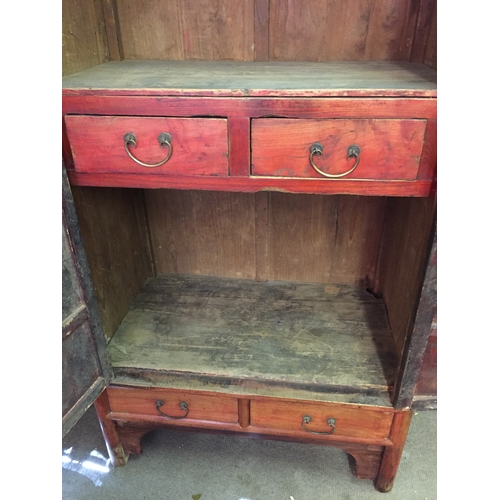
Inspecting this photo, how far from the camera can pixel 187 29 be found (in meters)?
1.14

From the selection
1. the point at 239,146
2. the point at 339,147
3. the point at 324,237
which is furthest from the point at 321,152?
the point at 324,237

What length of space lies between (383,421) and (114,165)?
0.96m

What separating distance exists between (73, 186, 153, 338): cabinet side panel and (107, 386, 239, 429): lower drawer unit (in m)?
0.20

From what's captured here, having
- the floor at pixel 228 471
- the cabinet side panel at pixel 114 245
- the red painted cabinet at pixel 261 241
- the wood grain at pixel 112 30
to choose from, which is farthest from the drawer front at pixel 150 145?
the floor at pixel 228 471

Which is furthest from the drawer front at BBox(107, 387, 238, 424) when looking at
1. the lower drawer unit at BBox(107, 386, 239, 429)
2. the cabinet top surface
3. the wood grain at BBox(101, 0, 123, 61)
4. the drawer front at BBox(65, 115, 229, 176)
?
the wood grain at BBox(101, 0, 123, 61)

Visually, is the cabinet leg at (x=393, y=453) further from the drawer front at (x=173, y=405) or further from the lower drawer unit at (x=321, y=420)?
the drawer front at (x=173, y=405)

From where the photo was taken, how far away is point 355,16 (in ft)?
3.52

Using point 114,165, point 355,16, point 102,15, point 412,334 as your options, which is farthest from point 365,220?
point 102,15

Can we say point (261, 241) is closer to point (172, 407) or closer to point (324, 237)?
point (324, 237)

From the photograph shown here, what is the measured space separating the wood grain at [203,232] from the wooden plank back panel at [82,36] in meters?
0.45

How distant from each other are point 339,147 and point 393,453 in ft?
2.92

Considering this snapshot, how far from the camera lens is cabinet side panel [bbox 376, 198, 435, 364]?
94 centimetres

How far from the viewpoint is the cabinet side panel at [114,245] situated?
3.57 ft

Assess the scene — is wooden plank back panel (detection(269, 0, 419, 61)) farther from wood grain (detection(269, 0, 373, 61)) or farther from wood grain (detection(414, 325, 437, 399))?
wood grain (detection(414, 325, 437, 399))
